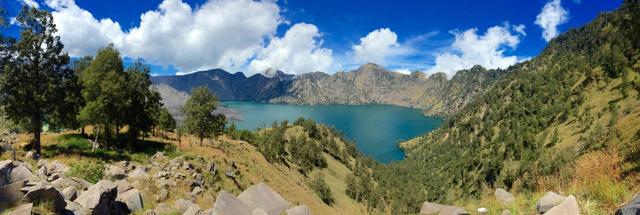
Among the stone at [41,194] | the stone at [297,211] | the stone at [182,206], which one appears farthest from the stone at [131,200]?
the stone at [297,211]

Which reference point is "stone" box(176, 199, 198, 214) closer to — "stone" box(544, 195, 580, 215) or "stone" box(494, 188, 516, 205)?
"stone" box(494, 188, 516, 205)

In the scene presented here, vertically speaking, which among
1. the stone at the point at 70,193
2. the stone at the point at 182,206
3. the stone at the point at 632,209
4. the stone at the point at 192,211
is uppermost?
the stone at the point at 632,209

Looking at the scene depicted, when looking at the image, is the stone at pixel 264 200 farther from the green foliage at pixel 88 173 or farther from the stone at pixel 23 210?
the green foliage at pixel 88 173

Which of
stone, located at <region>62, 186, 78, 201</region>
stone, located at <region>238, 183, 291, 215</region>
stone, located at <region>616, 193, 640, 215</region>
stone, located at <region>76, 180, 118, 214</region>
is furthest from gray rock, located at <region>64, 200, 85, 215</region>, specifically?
stone, located at <region>616, 193, 640, 215</region>

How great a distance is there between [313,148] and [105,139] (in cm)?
12142

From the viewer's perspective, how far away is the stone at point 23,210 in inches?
384

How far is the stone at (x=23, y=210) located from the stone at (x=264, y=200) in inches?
326

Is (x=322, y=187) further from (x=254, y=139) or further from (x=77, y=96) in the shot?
(x=77, y=96)

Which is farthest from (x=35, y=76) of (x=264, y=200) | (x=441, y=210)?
(x=441, y=210)

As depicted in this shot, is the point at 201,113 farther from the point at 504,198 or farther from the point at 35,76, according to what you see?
the point at 504,198

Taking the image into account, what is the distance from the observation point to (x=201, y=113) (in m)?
59.2

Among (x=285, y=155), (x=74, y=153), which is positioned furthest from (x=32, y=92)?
(x=285, y=155)

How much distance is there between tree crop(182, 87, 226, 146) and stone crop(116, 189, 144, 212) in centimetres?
4392

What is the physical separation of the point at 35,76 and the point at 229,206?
97.6 ft
